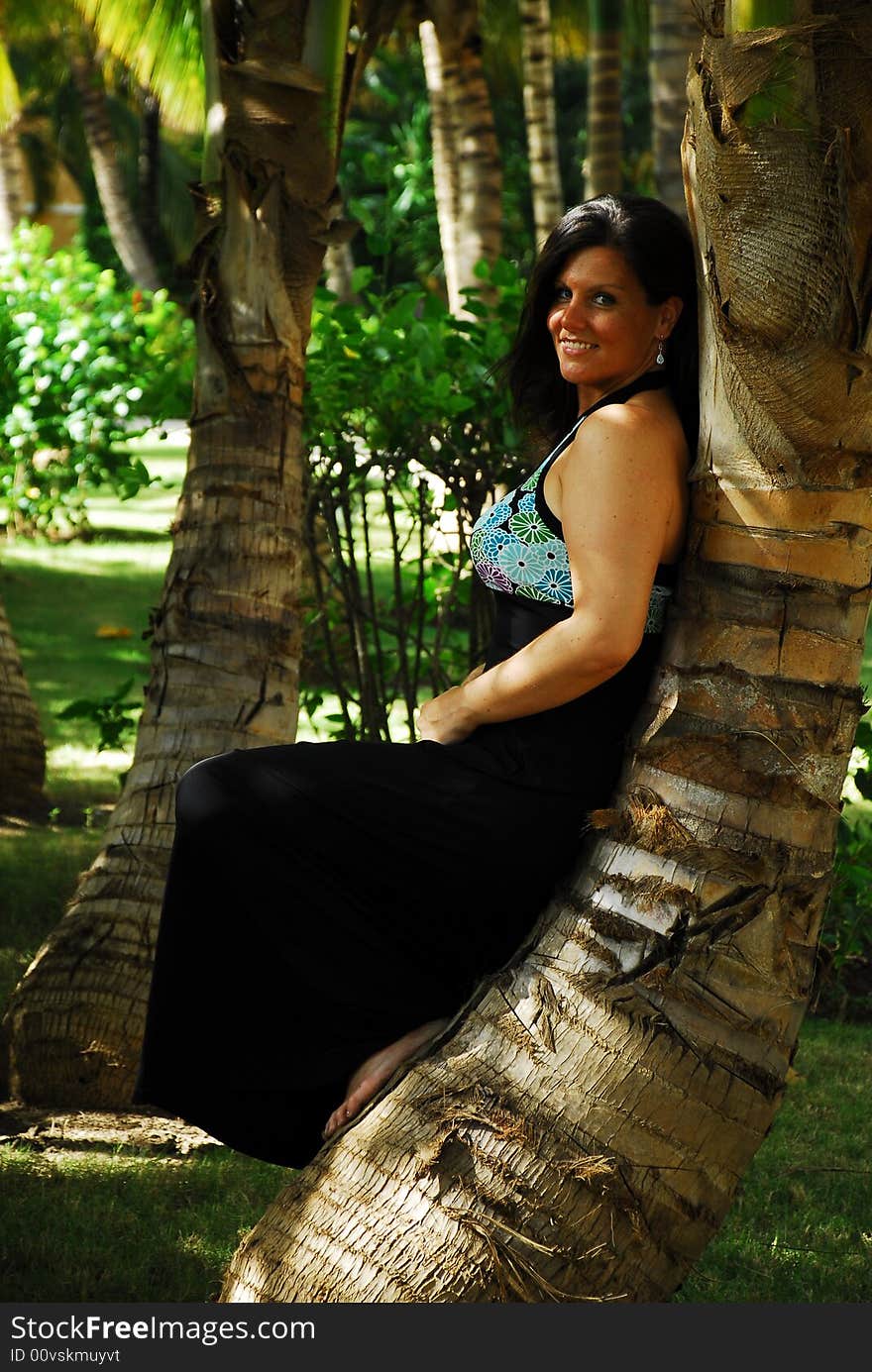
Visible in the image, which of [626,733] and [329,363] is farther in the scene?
[329,363]

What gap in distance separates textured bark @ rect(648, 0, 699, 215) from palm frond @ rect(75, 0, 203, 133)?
2532 millimetres

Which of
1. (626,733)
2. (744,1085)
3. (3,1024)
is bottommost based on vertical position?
(3,1024)

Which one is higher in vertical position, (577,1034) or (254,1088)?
(577,1034)

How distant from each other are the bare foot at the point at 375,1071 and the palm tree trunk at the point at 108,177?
26.2m

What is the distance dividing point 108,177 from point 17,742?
22776 mm

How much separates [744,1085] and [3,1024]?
9.26ft

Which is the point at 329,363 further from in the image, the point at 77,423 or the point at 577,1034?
the point at 77,423

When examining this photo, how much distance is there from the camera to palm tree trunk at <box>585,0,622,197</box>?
36.1 feet

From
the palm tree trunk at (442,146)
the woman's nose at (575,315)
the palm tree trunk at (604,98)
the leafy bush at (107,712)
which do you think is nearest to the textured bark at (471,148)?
the palm tree trunk at (442,146)

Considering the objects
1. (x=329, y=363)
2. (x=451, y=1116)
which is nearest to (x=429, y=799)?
(x=451, y=1116)

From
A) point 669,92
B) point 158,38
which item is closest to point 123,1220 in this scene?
point 669,92

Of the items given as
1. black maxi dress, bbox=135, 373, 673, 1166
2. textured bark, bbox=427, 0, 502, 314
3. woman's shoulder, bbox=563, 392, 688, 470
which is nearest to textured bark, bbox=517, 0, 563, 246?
textured bark, bbox=427, 0, 502, 314

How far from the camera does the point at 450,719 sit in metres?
2.91

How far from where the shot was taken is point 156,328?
1366cm
